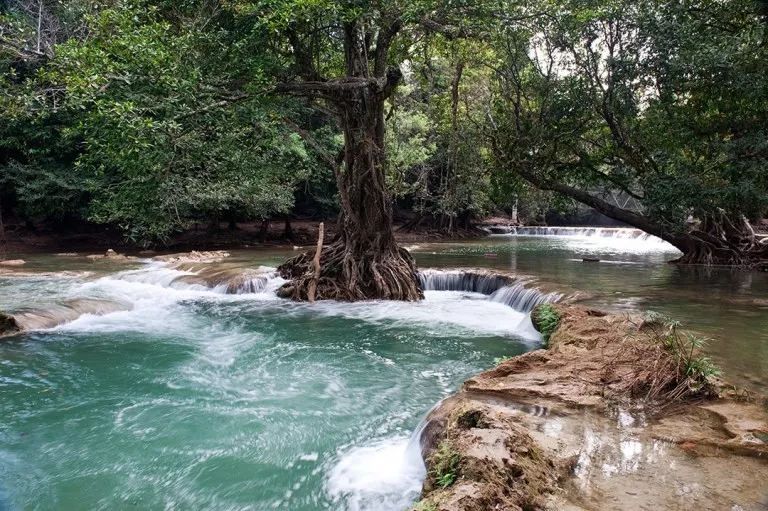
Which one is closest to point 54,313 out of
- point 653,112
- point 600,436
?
point 600,436

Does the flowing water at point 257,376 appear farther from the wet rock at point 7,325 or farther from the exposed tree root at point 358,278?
the exposed tree root at point 358,278

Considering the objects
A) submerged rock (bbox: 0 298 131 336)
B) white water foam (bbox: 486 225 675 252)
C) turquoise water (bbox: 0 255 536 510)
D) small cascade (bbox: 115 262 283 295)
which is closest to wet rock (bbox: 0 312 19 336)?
submerged rock (bbox: 0 298 131 336)

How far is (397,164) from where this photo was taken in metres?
22.5

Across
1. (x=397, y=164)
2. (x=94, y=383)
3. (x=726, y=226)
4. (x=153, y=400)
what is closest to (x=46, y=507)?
(x=153, y=400)

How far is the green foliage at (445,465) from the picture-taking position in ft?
10.7

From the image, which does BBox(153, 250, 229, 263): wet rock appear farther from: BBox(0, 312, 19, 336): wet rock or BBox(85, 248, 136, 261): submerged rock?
BBox(0, 312, 19, 336): wet rock

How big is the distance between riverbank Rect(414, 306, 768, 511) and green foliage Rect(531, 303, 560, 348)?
173cm

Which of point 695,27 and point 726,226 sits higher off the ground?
point 695,27

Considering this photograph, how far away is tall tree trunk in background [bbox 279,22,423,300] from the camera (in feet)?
40.3

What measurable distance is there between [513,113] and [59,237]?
22661mm

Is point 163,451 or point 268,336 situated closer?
point 163,451

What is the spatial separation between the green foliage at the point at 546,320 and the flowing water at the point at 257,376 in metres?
0.54

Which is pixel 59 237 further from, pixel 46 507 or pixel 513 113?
pixel 46 507

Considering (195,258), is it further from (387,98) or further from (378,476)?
(378,476)
